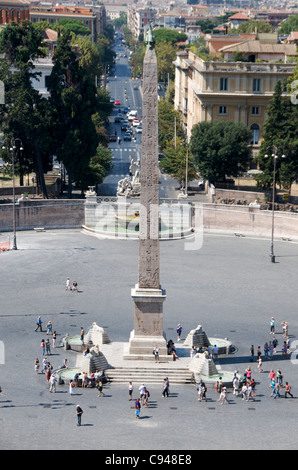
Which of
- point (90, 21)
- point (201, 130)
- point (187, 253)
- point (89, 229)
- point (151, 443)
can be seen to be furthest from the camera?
point (90, 21)

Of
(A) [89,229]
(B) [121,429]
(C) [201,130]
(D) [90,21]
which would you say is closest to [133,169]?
(C) [201,130]

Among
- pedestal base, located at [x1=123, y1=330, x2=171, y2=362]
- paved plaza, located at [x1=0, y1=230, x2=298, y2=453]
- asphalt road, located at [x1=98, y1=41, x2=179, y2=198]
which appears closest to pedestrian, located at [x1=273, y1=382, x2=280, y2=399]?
paved plaza, located at [x1=0, y1=230, x2=298, y2=453]

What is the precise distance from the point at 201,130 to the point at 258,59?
58.0 ft

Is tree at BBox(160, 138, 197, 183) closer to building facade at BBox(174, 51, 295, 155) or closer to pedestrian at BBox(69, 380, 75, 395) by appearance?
building facade at BBox(174, 51, 295, 155)

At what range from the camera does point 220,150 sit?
274 ft

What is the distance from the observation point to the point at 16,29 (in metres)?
79.1

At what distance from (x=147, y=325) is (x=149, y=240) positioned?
12.9 ft

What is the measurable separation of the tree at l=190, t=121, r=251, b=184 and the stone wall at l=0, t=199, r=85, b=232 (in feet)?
38.3

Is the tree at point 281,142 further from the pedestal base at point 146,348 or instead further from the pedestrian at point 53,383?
the pedestrian at point 53,383

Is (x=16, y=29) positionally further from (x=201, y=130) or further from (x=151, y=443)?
(x=151, y=443)

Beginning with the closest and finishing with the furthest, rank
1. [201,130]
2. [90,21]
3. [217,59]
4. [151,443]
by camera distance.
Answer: [151,443] < [201,130] < [217,59] < [90,21]

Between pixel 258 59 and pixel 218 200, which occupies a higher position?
pixel 258 59

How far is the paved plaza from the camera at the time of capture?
40.0m

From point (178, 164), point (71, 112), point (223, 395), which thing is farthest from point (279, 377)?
point (178, 164)
